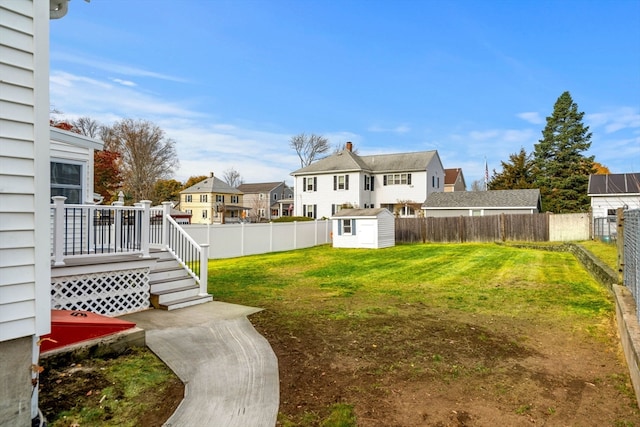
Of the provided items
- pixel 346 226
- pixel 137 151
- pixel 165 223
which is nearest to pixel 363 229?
pixel 346 226

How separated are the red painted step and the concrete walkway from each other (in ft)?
2.08

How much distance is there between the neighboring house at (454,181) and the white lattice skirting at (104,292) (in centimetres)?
4677

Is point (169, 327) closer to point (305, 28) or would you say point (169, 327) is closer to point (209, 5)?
point (209, 5)

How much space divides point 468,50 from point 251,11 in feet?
35.2

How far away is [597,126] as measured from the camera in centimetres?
3553

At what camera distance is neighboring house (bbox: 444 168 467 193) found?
49438mm

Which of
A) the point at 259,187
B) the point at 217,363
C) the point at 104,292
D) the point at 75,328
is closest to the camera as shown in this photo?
the point at 75,328

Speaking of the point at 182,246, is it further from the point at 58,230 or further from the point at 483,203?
the point at 483,203

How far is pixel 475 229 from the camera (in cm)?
2256

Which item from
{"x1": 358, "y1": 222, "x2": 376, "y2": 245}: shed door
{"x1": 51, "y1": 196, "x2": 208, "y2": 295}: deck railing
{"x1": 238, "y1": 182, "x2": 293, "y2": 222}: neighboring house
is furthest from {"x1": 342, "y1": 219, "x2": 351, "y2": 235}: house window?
{"x1": 238, "y1": 182, "x2": 293, "y2": 222}: neighboring house

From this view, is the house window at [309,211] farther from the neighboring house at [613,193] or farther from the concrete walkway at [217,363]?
the concrete walkway at [217,363]

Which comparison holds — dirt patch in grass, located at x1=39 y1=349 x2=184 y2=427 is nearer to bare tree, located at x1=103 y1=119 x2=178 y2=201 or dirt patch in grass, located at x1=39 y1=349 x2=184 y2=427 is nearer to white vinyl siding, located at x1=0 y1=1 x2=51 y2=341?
white vinyl siding, located at x1=0 y1=1 x2=51 y2=341

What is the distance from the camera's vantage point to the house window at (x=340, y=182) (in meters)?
31.2

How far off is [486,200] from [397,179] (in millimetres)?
7255
